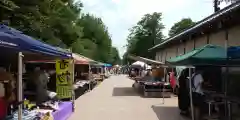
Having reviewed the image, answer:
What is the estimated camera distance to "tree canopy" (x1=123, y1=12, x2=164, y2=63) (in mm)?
76312

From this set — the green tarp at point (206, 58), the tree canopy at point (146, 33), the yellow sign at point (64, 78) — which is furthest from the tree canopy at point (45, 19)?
the tree canopy at point (146, 33)

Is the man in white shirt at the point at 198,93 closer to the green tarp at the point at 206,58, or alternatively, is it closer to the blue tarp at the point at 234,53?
the green tarp at the point at 206,58

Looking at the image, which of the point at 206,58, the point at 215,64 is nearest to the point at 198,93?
the point at 215,64

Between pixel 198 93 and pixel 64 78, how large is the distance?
17.2 feet

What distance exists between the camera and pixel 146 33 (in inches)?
3120

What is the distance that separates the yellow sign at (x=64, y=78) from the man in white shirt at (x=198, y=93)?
4880mm

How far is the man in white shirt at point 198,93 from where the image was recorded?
1098 cm

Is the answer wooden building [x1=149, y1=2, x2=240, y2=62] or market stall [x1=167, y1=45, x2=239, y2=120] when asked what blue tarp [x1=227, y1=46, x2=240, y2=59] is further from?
wooden building [x1=149, y1=2, x2=240, y2=62]

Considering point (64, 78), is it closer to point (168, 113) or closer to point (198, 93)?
point (168, 113)

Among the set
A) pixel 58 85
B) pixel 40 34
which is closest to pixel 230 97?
pixel 58 85

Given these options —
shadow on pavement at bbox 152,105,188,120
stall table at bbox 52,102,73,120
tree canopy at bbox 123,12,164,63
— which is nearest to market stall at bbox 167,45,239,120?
shadow on pavement at bbox 152,105,188,120

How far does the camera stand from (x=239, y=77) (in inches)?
393

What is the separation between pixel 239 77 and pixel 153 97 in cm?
1157

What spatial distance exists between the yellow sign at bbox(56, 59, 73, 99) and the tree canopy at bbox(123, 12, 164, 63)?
202 feet
